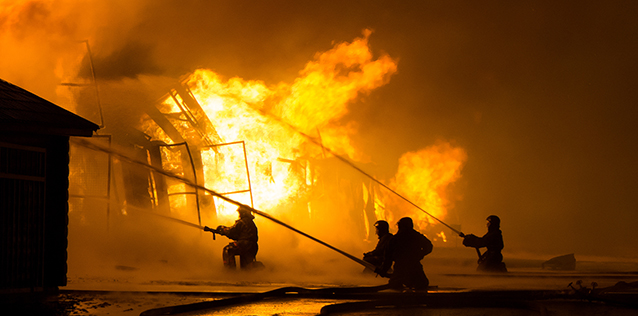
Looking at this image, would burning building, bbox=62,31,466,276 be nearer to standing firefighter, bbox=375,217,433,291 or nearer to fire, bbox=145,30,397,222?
fire, bbox=145,30,397,222

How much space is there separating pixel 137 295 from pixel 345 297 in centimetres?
342

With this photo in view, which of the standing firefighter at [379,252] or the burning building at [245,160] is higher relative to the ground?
the burning building at [245,160]

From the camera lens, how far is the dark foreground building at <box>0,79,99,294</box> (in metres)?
9.43

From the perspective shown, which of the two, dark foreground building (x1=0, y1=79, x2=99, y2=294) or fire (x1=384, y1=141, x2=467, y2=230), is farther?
fire (x1=384, y1=141, x2=467, y2=230)

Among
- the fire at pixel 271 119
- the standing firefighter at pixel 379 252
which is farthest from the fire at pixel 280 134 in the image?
the standing firefighter at pixel 379 252

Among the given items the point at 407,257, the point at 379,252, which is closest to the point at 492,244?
the point at 379,252

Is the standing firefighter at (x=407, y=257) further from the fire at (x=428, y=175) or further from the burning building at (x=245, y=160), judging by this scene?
the fire at (x=428, y=175)

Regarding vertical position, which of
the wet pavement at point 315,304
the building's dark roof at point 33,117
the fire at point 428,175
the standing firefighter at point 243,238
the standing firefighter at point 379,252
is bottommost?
the wet pavement at point 315,304

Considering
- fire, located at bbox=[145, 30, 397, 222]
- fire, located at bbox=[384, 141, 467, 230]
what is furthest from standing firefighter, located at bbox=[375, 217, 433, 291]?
fire, located at bbox=[384, 141, 467, 230]

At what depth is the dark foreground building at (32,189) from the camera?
9430mm

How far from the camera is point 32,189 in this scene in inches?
393

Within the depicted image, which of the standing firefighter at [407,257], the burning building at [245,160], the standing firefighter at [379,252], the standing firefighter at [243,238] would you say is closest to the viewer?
the standing firefighter at [407,257]

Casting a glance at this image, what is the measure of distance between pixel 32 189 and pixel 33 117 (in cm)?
121

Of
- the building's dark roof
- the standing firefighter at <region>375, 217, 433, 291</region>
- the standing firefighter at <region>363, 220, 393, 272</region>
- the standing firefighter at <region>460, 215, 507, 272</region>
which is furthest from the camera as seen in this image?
the standing firefighter at <region>460, 215, 507, 272</region>
